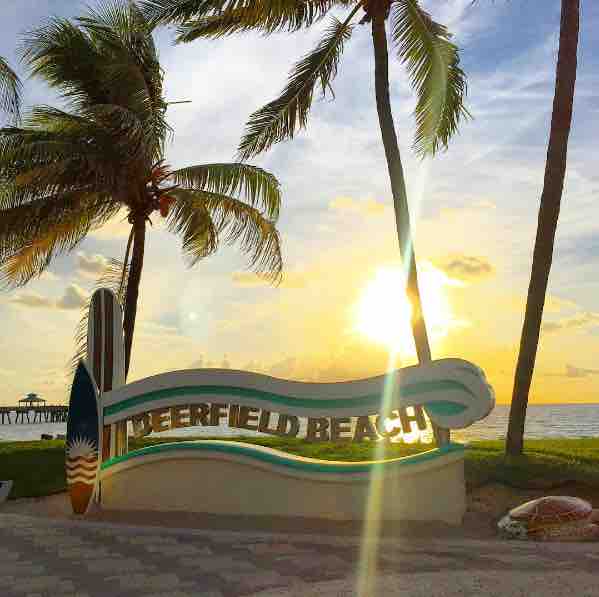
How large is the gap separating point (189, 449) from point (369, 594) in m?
5.44

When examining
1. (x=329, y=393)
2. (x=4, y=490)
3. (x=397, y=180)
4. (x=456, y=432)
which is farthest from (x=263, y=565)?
(x=456, y=432)

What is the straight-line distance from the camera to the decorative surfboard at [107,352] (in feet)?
40.4

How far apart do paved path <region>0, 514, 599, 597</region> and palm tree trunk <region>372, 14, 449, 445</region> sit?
529 cm

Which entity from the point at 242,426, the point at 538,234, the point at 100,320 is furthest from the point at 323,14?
the point at 242,426

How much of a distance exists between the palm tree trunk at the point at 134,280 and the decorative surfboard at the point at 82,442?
4524mm

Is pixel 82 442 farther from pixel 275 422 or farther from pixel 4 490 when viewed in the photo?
pixel 275 422

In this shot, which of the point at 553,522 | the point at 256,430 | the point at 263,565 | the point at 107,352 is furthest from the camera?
the point at 107,352

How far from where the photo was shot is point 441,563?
7.73 metres

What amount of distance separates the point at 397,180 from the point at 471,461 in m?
5.33

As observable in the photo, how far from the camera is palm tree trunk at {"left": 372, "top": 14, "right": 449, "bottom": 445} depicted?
45.5 ft

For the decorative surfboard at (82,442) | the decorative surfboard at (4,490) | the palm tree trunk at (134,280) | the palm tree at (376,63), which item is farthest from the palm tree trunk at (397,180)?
the decorative surfboard at (4,490)

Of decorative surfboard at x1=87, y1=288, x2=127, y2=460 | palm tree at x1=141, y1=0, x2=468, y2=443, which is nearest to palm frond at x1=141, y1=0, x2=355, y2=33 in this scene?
palm tree at x1=141, y1=0, x2=468, y2=443

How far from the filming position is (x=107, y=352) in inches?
492

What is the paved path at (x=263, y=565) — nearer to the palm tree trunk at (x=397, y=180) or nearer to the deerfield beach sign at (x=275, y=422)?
the deerfield beach sign at (x=275, y=422)
